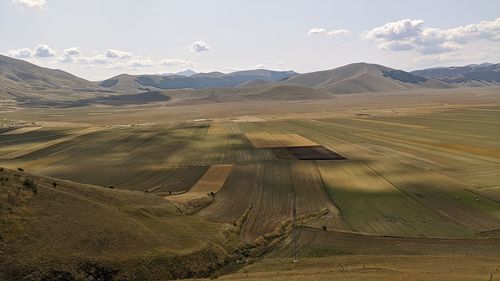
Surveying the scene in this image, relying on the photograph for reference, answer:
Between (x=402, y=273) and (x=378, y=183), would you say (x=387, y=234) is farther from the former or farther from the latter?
(x=378, y=183)

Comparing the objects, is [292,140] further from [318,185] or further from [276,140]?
[318,185]

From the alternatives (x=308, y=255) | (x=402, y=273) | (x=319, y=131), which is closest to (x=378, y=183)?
(x=308, y=255)

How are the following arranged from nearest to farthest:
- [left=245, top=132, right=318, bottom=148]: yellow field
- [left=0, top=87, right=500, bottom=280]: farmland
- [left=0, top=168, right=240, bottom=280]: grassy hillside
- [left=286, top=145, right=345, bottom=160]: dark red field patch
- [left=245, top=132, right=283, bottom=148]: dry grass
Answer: [left=0, top=168, right=240, bottom=280]: grassy hillside, [left=0, top=87, right=500, bottom=280]: farmland, [left=286, top=145, right=345, bottom=160]: dark red field patch, [left=245, top=132, right=283, bottom=148]: dry grass, [left=245, top=132, right=318, bottom=148]: yellow field

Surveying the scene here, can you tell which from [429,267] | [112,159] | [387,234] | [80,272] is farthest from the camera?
[112,159]

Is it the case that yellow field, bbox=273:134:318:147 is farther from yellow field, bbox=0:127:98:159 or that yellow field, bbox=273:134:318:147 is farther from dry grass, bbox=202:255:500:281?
dry grass, bbox=202:255:500:281

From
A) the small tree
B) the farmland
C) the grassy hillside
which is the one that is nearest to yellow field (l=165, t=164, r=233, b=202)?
the farmland

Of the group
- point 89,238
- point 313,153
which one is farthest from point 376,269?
point 313,153

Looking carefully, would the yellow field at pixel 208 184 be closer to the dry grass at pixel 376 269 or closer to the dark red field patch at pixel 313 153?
the dark red field patch at pixel 313 153
